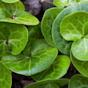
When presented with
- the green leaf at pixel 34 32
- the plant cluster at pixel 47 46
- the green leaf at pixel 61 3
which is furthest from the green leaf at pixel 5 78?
the green leaf at pixel 61 3

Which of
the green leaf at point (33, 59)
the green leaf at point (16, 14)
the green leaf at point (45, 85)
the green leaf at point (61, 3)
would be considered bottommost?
the green leaf at point (45, 85)

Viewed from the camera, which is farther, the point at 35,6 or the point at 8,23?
the point at 35,6

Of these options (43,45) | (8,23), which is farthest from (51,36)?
(8,23)

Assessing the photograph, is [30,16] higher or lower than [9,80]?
higher

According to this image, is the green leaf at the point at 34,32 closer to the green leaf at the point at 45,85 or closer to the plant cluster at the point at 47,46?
the plant cluster at the point at 47,46

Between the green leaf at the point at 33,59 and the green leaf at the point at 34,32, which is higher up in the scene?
the green leaf at the point at 34,32

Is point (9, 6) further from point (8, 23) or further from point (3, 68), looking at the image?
point (3, 68)
